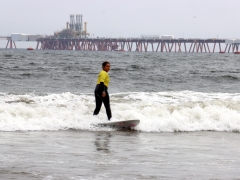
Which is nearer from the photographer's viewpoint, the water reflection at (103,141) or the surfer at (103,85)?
the water reflection at (103,141)

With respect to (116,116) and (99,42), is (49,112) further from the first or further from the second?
(99,42)

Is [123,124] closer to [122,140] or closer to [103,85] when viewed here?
[103,85]

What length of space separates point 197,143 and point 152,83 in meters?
17.5

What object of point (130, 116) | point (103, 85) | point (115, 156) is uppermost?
point (103, 85)

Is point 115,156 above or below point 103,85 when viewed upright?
below

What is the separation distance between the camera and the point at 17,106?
13.5 m

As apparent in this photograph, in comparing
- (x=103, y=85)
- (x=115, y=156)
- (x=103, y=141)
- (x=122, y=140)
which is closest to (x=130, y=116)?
(x=103, y=85)

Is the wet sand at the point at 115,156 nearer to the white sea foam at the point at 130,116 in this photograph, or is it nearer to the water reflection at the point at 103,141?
the water reflection at the point at 103,141

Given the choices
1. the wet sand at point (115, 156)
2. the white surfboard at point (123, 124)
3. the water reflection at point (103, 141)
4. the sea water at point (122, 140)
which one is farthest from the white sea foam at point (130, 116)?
the wet sand at point (115, 156)

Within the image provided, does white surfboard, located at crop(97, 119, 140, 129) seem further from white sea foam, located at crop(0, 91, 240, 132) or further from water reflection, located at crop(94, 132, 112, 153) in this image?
water reflection, located at crop(94, 132, 112, 153)

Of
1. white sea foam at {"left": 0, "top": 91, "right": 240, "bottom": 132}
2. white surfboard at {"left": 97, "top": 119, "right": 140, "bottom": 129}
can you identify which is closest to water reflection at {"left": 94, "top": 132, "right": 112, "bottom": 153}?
white surfboard at {"left": 97, "top": 119, "right": 140, "bottom": 129}

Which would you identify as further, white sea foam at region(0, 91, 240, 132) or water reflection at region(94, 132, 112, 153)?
white sea foam at region(0, 91, 240, 132)

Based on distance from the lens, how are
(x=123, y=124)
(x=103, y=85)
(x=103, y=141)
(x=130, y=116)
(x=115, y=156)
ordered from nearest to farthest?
1. (x=115, y=156)
2. (x=103, y=141)
3. (x=103, y=85)
4. (x=123, y=124)
5. (x=130, y=116)

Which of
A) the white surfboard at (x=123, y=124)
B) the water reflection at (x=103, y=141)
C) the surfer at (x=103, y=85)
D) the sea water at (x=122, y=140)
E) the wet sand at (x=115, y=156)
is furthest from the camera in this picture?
the white surfboard at (x=123, y=124)
